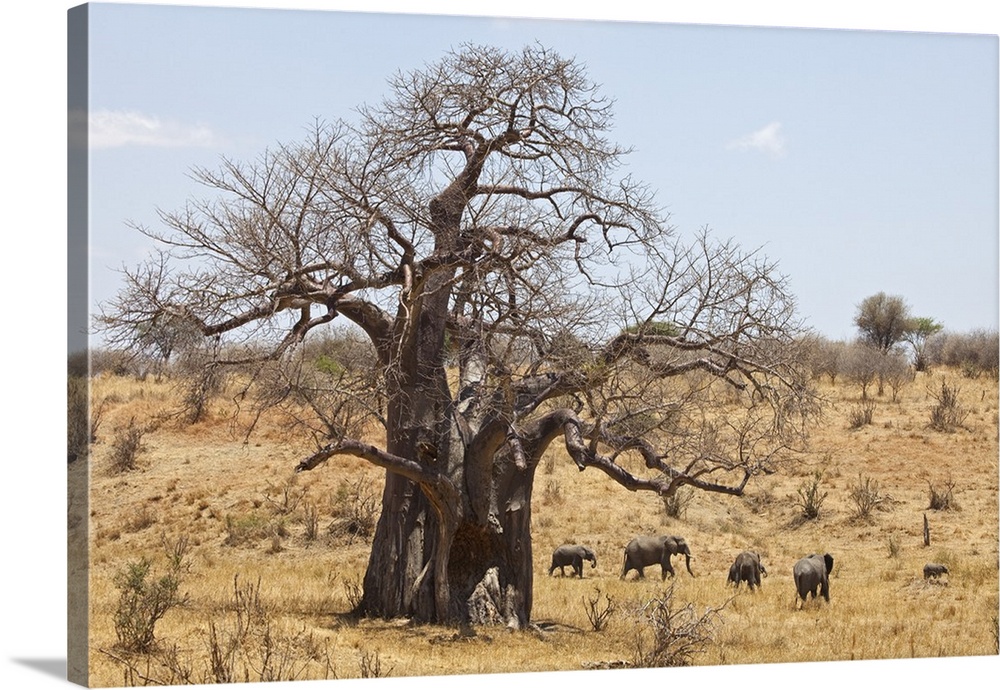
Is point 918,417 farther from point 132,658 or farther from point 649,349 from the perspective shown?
point 132,658

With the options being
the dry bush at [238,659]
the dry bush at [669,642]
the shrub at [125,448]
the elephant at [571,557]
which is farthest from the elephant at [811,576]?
the shrub at [125,448]

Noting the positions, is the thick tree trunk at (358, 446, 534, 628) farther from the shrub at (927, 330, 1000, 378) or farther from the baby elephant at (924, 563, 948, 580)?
the shrub at (927, 330, 1000, 378)

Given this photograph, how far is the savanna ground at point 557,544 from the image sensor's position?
45.0 ft

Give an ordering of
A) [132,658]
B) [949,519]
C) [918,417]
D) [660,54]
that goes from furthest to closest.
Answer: [918,417] → [949,519] → [660,54] → [132,658]

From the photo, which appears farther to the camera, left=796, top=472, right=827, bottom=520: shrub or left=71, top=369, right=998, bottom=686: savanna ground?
left=796, top=472, right=827, bottom=520: shrub

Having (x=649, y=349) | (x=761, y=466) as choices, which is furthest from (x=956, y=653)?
(x=649, y=349)

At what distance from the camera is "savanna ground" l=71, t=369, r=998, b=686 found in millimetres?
13727

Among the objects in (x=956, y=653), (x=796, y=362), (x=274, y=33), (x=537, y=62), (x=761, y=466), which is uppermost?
(x=274, y=33)

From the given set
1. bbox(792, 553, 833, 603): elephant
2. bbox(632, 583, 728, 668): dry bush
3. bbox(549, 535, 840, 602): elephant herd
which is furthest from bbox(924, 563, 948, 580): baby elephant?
bbox(632, 583, 728, 668): dry bush

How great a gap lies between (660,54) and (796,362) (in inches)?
202

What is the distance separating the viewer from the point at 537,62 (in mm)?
15180

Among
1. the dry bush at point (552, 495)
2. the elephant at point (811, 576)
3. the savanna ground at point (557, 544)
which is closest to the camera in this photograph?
the savanna ground at point (557, 544)

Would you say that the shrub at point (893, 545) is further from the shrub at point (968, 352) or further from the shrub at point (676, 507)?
the shrub at point (968, 352)

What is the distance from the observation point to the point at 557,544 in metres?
25.4
